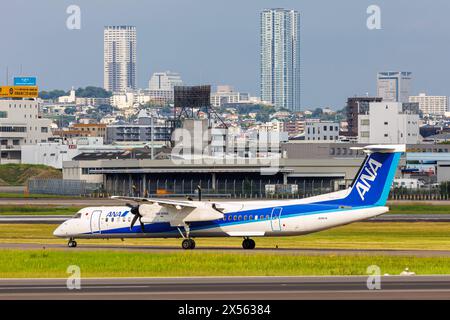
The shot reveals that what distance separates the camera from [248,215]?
209 feet

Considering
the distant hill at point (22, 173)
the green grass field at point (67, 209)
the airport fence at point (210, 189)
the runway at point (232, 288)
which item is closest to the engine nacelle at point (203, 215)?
the runway at point (232, 288)

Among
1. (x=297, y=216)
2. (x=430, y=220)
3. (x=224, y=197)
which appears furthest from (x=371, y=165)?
(x=224, y=197)

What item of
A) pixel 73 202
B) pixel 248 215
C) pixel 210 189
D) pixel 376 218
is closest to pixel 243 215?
pixel 248 215

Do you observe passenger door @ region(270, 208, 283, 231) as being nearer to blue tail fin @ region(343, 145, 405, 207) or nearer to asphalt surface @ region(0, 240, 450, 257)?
asphalt surface @ region(0, 240, 450, 257)

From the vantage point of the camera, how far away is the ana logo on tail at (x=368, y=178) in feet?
202

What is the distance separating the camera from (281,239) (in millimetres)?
72938

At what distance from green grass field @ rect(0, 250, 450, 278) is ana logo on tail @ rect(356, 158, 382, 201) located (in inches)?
239

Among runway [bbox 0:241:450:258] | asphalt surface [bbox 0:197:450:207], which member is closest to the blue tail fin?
runway [bbox 0:241:450:258]

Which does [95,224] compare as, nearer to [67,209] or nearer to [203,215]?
[203,215]

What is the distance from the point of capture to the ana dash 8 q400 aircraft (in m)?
61.4

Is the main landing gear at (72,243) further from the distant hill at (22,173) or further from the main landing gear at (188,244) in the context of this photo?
the distant hill at (22,173)

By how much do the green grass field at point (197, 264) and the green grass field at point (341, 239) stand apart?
31.3 feet

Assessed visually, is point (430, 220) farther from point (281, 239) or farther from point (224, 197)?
point (224, 197)

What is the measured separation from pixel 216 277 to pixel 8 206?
2579 inches
